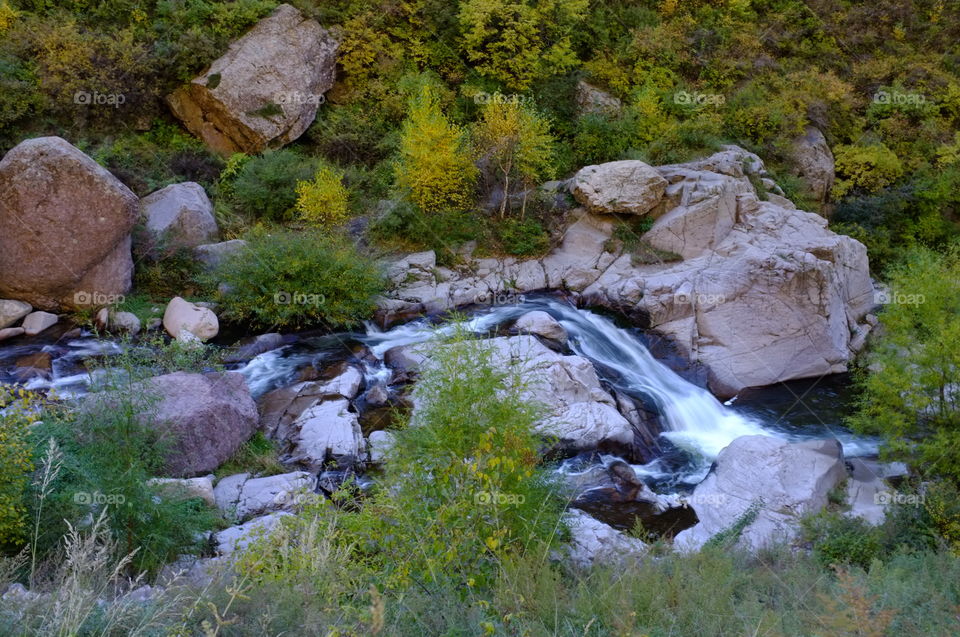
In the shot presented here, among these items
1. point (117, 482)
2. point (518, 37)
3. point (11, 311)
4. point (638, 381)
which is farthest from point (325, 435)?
point (518, 37)

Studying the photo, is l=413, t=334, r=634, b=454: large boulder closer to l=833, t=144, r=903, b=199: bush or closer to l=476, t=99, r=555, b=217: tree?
l=476, t=99, r=555, b=217: tree

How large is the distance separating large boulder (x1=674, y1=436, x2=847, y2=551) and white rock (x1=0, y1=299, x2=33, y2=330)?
12922 millimetres

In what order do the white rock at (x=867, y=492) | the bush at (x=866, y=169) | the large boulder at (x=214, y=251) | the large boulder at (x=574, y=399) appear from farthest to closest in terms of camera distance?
1. the bush at (x=866, y=169)
2. the large boulder at (x=214, y=251)
3. the large boulder at (x=574, y=399)
4. the white rock at (x=867, y=492)

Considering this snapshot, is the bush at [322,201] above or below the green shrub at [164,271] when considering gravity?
above

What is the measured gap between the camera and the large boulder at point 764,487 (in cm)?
919

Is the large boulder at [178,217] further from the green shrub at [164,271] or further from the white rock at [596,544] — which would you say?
the white rock at [596,544]

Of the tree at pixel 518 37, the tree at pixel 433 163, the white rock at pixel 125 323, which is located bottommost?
the white rock at pixel 125 323

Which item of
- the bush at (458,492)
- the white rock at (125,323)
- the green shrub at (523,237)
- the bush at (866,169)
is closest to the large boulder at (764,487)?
the bush at (458,492)

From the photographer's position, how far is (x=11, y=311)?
1303 cm

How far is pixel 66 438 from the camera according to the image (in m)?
7.38

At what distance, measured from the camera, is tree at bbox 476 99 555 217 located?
16562 millimetres

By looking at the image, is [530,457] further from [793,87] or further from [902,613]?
[793,87]

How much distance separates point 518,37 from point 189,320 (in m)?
13.6

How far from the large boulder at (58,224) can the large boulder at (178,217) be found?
1.53 metres
